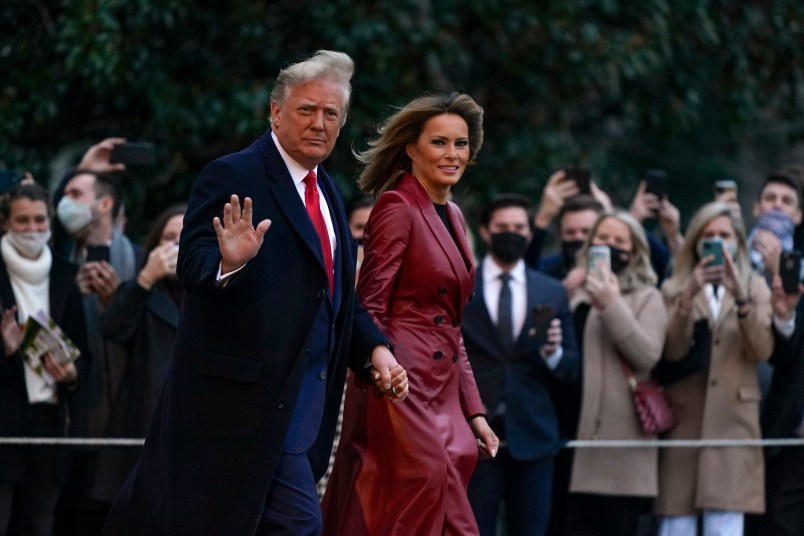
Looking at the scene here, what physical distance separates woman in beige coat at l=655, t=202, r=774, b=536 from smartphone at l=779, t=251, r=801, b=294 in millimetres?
199

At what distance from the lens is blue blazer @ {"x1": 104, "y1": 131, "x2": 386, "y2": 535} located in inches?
223

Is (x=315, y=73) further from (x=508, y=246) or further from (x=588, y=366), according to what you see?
(x=588, y=366)

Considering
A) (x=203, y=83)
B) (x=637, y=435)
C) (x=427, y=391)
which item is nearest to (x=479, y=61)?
(x=203, y=83)

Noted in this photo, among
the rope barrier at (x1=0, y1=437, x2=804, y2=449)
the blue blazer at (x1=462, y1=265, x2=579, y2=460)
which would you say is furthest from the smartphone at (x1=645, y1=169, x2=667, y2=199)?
the rope barrier at (x1=0, y1=437, x2=804, y2=449)

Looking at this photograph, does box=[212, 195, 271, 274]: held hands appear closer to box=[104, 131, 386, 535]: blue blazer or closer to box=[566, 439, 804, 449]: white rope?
box=[104, 131, 386, 535]: blue blazer

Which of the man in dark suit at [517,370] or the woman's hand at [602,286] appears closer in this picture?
the man in dark suit at [517,370]

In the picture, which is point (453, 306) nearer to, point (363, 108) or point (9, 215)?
point (9, 215)

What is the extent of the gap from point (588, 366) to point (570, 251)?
109 cm

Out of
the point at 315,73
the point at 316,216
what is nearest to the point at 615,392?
the point at 316,216

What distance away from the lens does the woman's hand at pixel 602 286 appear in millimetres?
8891

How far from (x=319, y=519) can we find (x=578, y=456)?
347cm

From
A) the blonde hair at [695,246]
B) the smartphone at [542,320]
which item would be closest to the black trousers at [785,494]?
the blonde hair at [695,246]

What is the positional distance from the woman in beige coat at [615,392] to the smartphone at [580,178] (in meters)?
1.11

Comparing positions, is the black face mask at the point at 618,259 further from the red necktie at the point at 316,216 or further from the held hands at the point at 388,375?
the red necktie at the point at 316,216
